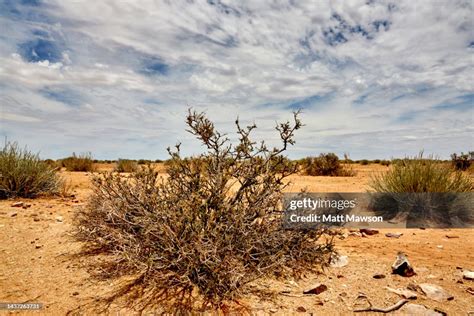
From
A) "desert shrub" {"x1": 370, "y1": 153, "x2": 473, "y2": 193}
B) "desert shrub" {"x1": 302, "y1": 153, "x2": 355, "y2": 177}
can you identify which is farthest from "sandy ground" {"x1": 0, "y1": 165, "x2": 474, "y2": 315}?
"desert shrub" {"x1": 302, "y1": 153, "x2": 355, "y2": 177}

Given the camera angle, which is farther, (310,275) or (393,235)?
(393,235)

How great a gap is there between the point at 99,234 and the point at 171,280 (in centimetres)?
184

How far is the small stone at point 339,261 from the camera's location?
3.80 m

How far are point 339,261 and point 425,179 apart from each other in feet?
12.9

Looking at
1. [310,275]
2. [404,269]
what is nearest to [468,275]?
[404,269]

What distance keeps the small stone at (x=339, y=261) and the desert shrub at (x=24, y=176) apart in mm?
6545

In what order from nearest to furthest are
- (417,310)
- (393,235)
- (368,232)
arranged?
(417,310)
(393,235)
(368,232)

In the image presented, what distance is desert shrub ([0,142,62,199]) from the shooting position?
24.1ft

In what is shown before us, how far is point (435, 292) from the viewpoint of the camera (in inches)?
123

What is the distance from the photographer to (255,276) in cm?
334

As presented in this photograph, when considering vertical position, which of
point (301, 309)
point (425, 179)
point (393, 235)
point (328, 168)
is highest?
point (328, 168)

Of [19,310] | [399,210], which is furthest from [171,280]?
[399,210]

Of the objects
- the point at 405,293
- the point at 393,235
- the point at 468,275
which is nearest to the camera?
the point at 405,293

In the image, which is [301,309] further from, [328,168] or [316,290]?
[328,168]
